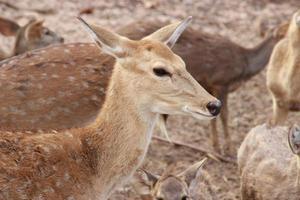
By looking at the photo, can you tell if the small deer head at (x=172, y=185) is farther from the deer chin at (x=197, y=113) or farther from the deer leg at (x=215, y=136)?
the deer leg at (x=215, y=136)

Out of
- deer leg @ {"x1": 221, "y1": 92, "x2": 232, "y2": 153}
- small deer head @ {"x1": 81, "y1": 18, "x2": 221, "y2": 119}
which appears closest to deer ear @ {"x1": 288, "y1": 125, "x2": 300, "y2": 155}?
small deer head @ {"x1": 81, "y1": 18, "x2": 221, "y2": 119}

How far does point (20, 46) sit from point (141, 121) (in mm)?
4140

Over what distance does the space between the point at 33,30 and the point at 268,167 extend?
3.44 metres

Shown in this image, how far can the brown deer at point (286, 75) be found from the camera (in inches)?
313

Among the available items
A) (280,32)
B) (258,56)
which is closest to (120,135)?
(258,56)

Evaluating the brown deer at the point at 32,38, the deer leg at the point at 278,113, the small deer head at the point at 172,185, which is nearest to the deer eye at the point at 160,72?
the small deer head at the point at 172,185

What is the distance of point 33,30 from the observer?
30.5 ft

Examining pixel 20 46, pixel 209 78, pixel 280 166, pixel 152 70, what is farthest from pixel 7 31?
pixel 152 70

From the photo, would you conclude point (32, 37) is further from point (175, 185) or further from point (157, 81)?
point (157, 81)

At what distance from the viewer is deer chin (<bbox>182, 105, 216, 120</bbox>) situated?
530 cm

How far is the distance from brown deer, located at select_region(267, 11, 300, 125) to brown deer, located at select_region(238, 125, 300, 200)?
61 centimetres

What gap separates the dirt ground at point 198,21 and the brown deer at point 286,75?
742 mm

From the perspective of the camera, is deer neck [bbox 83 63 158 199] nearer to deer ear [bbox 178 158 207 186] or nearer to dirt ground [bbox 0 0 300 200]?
deer ear [bbox 178 158 207 186]

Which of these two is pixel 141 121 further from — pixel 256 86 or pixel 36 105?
pixel 256 86
